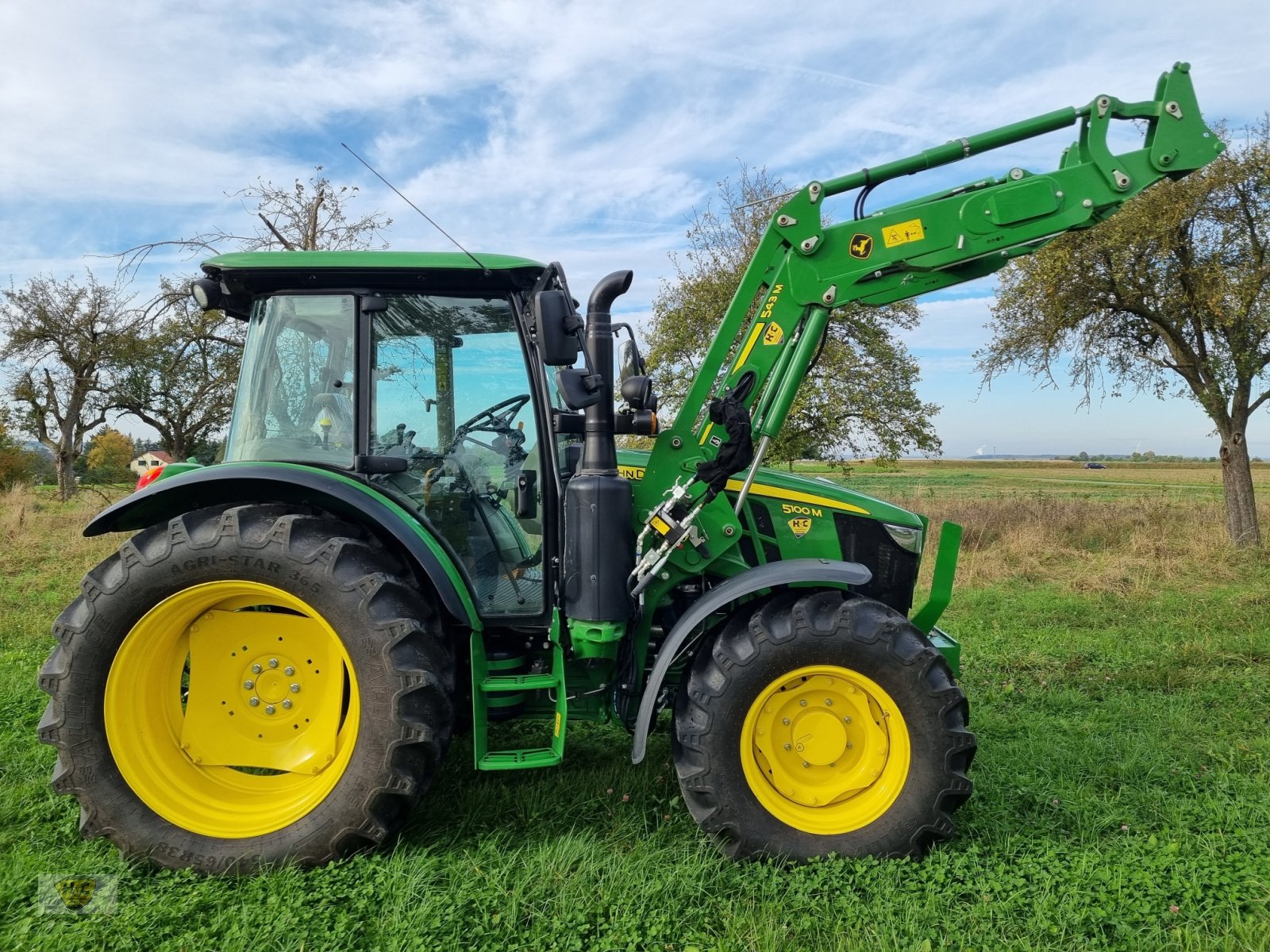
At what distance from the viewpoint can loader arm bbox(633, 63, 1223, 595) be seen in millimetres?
3070

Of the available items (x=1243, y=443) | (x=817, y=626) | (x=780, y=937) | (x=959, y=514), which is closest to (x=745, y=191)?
(x=959, y=514)

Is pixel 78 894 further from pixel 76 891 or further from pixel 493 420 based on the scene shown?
pixel 493 420

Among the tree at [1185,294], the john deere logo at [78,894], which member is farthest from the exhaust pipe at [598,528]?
the tree at [1185,294]

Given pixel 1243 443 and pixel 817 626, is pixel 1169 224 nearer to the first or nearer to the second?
pixel 1243 443

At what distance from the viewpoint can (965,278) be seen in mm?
3211

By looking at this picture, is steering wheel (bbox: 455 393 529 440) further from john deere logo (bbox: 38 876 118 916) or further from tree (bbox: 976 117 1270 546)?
tree (bbox: 976 117 1270 546)

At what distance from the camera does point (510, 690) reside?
3.14 metres

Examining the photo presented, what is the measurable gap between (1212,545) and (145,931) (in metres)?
11.7

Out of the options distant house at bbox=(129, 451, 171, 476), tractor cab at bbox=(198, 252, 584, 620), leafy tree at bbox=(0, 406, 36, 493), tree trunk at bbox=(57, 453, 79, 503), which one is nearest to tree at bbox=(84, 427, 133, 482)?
leafy tree at bbox=(0, 406, 36, 493)

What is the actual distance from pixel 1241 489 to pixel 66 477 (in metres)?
26.5

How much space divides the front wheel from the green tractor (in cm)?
1

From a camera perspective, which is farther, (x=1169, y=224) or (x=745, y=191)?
(x=745, y=191)

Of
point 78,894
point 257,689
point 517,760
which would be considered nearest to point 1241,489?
point 517,760

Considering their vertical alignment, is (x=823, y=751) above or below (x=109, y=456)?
below
